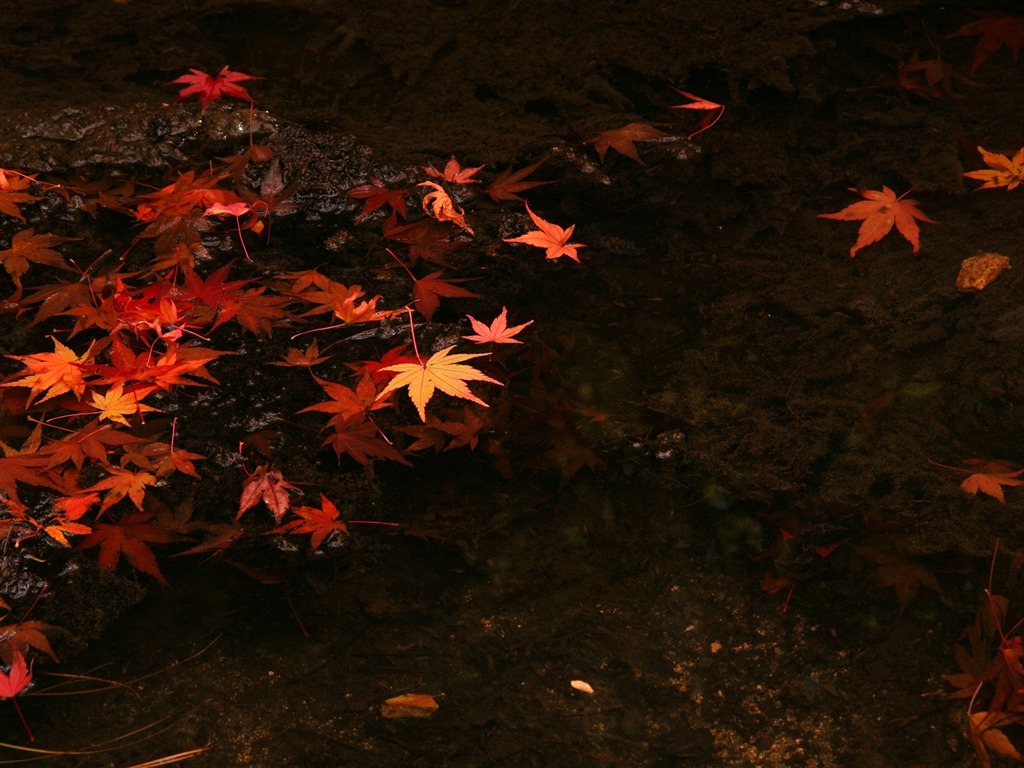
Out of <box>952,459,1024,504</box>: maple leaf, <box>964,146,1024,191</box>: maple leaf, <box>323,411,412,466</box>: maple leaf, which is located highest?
<box>964,146,1024,191</box>: maple leaf

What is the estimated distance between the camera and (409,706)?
2.09 m

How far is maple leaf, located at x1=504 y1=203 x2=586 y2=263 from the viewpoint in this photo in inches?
109

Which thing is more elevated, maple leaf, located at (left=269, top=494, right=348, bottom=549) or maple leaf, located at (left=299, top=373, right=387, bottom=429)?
maple leaf, located at (left=299, top=373, right=387, bottom=429)

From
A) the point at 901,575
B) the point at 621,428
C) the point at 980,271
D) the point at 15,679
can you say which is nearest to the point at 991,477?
the point at 901,575

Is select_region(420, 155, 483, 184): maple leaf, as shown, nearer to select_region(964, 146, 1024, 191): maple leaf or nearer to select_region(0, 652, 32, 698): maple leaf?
select_region(964, 146, 1024, 191): maple leaf

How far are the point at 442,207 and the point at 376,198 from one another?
248 millimetres

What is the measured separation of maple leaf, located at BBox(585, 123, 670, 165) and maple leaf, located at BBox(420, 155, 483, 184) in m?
0.47

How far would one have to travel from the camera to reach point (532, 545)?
2.39 m

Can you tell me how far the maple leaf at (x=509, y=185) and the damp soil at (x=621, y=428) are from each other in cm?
6

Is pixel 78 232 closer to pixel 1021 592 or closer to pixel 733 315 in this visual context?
pixel 733 315

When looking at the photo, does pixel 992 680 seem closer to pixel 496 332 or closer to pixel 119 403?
pixel 496 332

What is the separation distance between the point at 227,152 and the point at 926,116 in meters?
2.77

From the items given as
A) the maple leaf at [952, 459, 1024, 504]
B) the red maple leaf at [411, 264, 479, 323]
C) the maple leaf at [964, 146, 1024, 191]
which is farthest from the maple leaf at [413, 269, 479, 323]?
the maple leaf at [964, 146, 1024, 191]

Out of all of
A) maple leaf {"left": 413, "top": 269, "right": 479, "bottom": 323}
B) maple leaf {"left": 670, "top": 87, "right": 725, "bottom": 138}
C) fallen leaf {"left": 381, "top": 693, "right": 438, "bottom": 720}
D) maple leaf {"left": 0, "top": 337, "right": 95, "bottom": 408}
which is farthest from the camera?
maple leaf {"left": 670, "top": 87, "right": 725, "bottom": 138}
